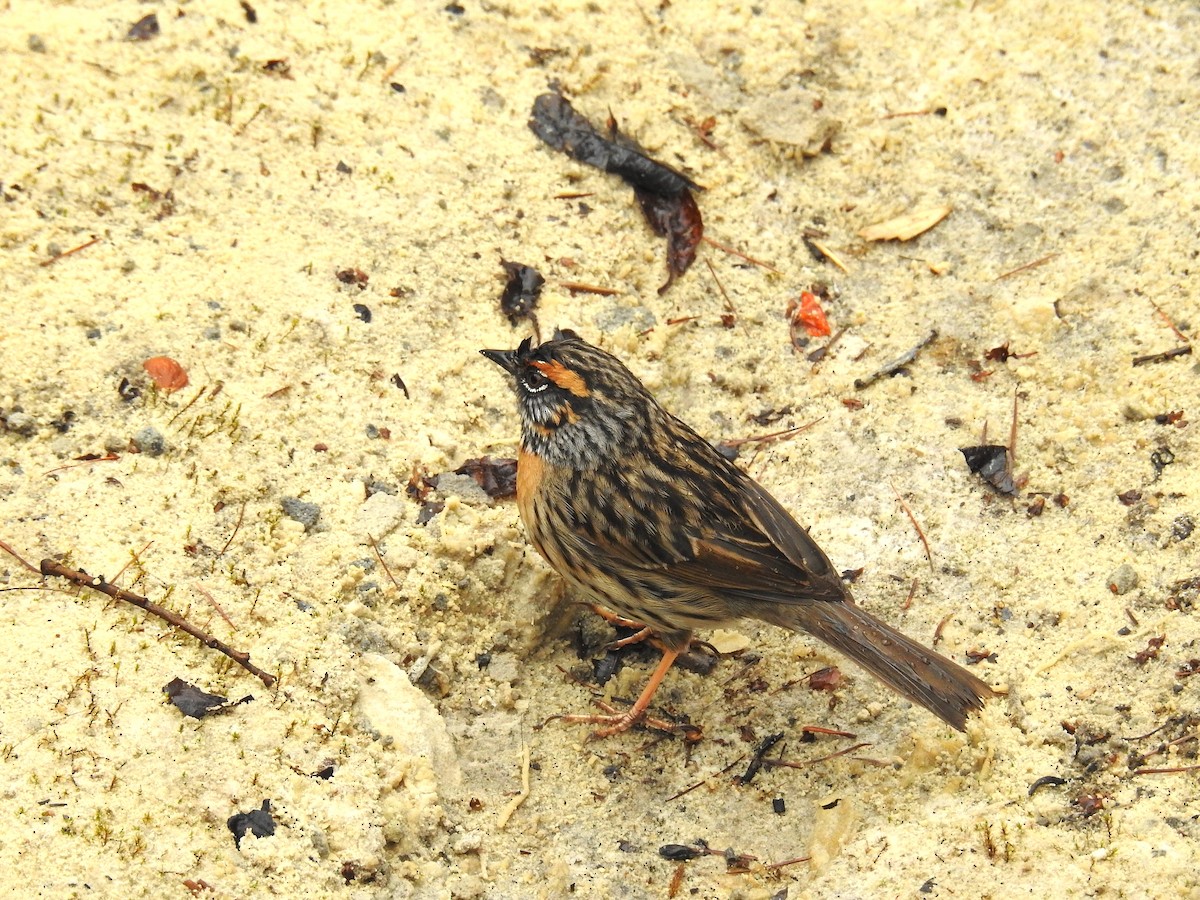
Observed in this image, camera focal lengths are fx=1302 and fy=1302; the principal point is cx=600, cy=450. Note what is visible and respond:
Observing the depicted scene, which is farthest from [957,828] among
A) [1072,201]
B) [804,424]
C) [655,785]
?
[1072,201]

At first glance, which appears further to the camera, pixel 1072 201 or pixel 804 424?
pixel 1072 201

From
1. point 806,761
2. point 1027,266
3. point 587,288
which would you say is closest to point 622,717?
point 806,761

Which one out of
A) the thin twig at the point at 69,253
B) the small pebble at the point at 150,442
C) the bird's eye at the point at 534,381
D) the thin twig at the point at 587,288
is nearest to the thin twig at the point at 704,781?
the bird's eye at the point at 534,381

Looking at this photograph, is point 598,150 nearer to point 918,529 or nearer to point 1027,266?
point 1027,266

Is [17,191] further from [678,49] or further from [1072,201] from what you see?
[1072,201]

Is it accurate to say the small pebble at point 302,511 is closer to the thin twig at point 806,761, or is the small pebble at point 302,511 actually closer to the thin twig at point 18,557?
the thin twig at point 18,557

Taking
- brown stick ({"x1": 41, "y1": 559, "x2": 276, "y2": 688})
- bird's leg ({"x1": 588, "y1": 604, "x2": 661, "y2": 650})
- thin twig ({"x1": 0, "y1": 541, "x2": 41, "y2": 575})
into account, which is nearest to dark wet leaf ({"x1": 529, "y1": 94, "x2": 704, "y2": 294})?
bird's leg ({"x1": 588, "y1": 604, "x2": 661, "y2": 650})

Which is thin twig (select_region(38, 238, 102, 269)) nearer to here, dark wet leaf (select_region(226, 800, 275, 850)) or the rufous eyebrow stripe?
the rufous eyebrow stripe

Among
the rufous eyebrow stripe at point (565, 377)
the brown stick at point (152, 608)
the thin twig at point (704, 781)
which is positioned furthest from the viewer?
the rufous eyebrow stripe at point (565, 377)
